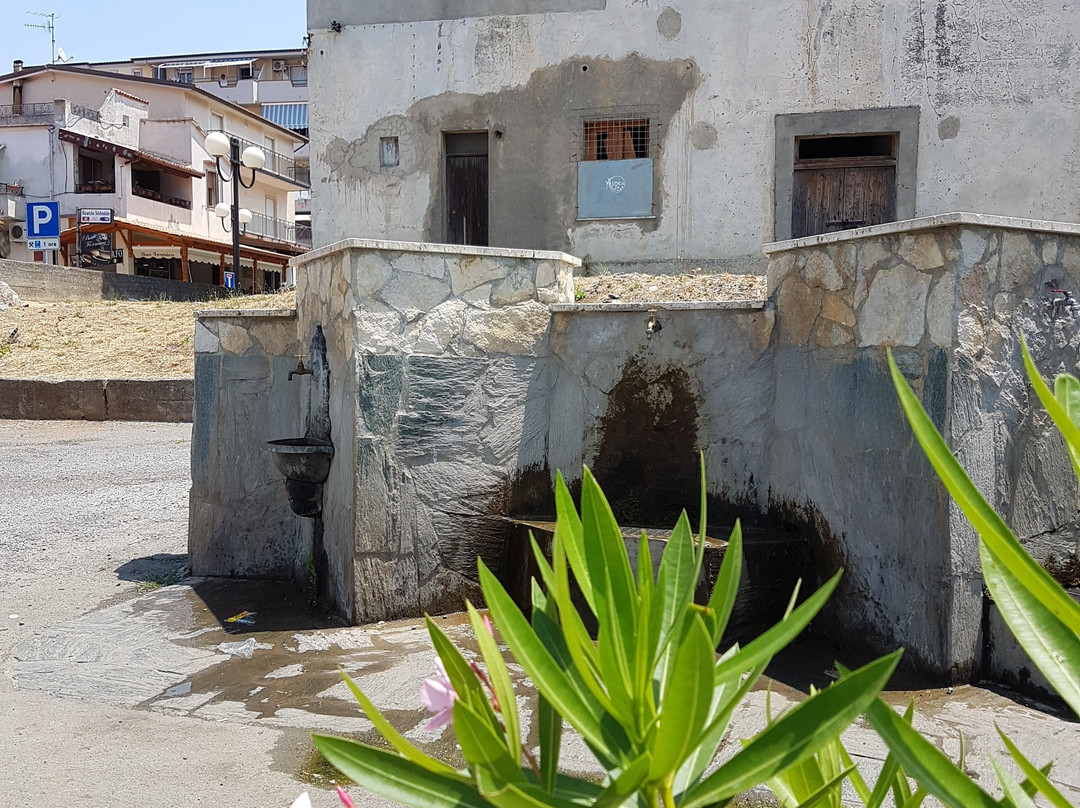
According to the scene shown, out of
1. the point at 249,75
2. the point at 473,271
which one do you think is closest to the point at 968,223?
the point at 473,271

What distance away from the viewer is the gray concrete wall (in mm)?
5570

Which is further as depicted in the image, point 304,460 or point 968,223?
point 304,460

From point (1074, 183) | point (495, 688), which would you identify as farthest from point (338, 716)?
point (1074, 183)

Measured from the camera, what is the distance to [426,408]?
4.64 m

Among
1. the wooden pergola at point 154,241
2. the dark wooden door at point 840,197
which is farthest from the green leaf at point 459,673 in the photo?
the wooden pergola at point 154,241

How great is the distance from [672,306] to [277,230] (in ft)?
126

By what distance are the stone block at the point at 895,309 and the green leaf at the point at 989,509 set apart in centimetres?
305

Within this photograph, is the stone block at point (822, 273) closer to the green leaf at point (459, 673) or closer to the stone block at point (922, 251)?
the stone block at point (922, 251)

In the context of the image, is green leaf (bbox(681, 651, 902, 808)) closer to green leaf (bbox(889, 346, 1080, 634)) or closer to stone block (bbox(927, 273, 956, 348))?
green leaf (bbox(889, 346, 1080, 634))

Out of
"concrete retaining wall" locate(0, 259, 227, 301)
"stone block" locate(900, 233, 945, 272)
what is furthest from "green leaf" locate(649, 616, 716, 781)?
"concrete retaining wall" locate(0, 259, 227, 301)

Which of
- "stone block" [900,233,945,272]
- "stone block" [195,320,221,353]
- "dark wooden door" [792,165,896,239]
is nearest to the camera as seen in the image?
"stone block" [900,233,945,272]

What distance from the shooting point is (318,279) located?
511cm

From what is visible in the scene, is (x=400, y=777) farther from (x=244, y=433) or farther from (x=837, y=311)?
(x=244, y=433)

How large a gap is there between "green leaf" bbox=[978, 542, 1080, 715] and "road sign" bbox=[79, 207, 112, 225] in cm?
3378
